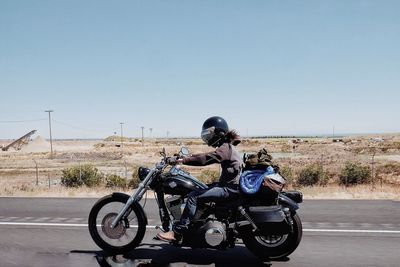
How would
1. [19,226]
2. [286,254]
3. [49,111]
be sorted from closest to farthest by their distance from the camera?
[286,254] → [19,226] → [49,111]

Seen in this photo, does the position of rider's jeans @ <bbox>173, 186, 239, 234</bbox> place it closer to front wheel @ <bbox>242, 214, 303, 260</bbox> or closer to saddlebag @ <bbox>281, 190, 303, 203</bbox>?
front wheel @ <bbox>242, 214, 303, 260</bbox>

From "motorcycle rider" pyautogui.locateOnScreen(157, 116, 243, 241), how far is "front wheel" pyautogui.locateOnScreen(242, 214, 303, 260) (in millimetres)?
796

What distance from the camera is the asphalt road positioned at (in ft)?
18.1

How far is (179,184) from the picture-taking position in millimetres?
5441

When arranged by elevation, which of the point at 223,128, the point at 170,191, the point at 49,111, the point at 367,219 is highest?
the point at 49,111

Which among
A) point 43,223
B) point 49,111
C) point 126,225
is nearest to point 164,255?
point 126,225

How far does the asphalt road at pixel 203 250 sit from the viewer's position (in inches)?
217

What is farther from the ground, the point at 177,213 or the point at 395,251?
the point at 177,213

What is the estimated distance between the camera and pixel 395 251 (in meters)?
5.90

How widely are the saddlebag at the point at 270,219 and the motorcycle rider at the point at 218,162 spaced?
1.26 ft

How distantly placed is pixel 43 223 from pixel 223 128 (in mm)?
4727

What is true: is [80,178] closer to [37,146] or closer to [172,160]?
[172,160]

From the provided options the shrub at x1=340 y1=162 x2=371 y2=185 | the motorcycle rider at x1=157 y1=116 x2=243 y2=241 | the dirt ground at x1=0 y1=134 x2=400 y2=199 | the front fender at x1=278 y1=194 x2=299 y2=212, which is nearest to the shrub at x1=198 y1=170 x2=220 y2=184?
the dirt ground at x1=0 y1=134 x2=400 y2=199

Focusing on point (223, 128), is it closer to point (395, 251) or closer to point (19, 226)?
point (395, 251)
